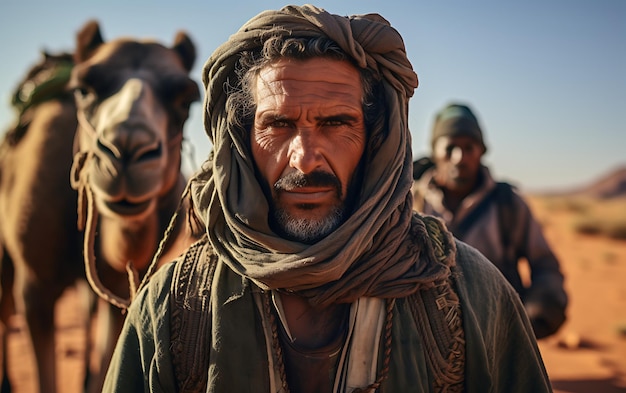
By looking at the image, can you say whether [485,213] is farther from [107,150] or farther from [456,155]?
[107,150]

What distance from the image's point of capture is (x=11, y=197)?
470cm

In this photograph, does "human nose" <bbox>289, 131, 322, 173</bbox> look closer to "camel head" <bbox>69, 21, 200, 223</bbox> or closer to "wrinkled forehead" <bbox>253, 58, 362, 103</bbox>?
"wrinkled forehead" <bbox>253, 58, 362, 103</bbox>

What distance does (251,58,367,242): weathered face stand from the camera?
77.4 inches

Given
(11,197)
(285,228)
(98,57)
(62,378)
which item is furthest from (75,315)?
(285,228)

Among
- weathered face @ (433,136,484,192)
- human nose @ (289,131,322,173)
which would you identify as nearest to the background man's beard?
human nose @ (289,131,322,173)

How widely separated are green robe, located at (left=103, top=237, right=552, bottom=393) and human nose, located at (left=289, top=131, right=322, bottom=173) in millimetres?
452

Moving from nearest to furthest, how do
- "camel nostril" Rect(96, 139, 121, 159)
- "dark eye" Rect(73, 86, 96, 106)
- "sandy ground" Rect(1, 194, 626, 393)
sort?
1. "camel nostril" Rect(96, 139, 121, 159)
2. "dark eye" Rect(73, 86, 96, 106)
3. "sandy ground" Rect(1, 194, 626, 393)

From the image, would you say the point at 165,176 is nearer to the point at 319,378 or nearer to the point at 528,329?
the point at 319,378

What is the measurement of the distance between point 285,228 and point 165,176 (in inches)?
68.2

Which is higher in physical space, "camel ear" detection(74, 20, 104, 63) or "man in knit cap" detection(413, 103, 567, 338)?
"camel ear" detection(74, 20, 104, 63)

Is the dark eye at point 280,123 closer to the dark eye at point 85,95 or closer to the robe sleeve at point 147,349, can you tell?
the robe sleeve at point 147,349

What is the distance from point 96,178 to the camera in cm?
316

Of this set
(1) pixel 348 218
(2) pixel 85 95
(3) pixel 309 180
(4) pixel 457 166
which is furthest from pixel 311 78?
(4) pixel 457 166

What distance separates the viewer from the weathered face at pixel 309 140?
1.97 meters
